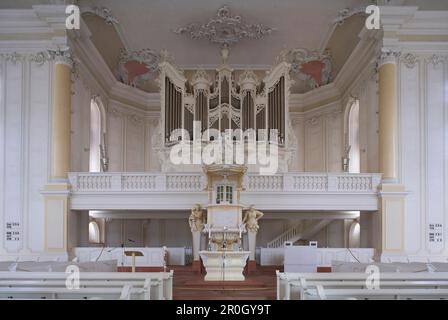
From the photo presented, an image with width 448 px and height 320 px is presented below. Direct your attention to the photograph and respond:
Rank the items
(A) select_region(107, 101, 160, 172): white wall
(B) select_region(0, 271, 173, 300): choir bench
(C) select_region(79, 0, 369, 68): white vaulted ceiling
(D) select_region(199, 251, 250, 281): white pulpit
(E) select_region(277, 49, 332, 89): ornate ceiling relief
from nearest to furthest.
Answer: (B) select_region(0, 271, 173, 300): choir bench, (D) select_region(199, 251, 250, 281): white pulpit, (C) select_region(79, 0, 369, 68): white vaulted ceiling, (E) select_region(277, 49, 332, 89): ornate ceiling relief, (A) select_region(107, 101, 160, 172): white wall

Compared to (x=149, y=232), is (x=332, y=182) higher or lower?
higher

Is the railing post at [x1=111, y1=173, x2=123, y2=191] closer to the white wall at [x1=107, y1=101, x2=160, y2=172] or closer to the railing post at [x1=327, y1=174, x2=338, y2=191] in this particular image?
the white wall at [x1=107, y1=101, x2=160, y2=172]

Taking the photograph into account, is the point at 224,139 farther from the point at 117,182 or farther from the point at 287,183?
the point at 117,182

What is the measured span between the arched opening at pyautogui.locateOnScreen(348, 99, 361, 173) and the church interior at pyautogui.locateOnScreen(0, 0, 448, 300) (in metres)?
1.06

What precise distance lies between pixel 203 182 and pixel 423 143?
5909mm

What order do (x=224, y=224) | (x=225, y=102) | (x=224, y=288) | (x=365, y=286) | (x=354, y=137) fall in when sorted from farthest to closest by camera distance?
(x=354, y=137) < (x=225, y=102) < (x=224, y=224) < (x=224, y=288) < (x=365, y=286)

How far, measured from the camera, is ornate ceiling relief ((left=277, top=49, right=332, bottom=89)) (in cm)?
2108

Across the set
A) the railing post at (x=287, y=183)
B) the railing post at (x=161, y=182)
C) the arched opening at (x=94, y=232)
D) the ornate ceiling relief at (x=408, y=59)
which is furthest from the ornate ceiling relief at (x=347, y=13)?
the arched opening at (x=94, y=232)

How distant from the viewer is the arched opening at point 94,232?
21461 mm

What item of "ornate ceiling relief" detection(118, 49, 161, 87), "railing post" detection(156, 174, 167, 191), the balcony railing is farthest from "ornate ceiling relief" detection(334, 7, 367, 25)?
"railing post" detection(156, 174, 167, 191)

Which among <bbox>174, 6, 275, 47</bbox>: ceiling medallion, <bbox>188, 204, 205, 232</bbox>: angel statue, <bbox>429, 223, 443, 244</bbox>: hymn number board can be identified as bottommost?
<bbox>429, 223, 443, 244</bbox>: hymn number board

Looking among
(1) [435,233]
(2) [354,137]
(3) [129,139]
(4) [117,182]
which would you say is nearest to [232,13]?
(4) [117,182]

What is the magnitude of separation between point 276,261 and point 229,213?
4.35 meters

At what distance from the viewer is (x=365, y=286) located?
340 inches
